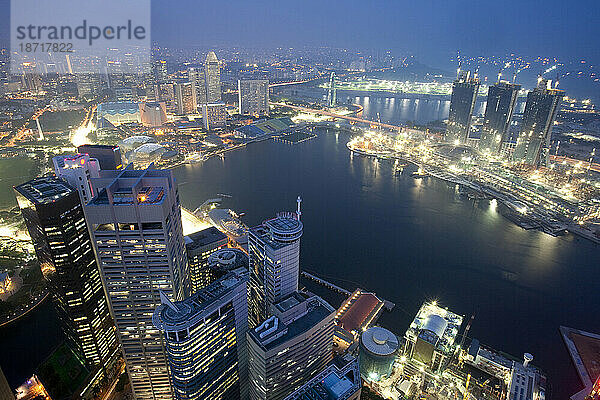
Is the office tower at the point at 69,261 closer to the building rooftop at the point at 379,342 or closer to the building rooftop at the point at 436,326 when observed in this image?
the building rooftop at the point at 379,342

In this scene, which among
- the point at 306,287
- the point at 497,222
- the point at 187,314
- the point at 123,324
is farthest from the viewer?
the point at 497,222

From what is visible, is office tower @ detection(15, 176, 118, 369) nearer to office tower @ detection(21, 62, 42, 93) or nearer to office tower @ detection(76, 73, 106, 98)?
office tower @ detection(76, 73, 106, 98)

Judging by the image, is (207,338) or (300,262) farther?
(300,262)

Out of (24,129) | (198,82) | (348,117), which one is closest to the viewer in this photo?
(24,129)

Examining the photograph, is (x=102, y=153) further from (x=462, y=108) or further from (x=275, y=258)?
(x=462, y=108)

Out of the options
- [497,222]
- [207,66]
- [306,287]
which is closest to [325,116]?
[207,66]

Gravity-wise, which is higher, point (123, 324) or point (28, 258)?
point (123, 324)

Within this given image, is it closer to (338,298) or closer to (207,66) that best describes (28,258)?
(338,298)

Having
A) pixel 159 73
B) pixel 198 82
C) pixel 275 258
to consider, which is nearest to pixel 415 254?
pixel 275 258
